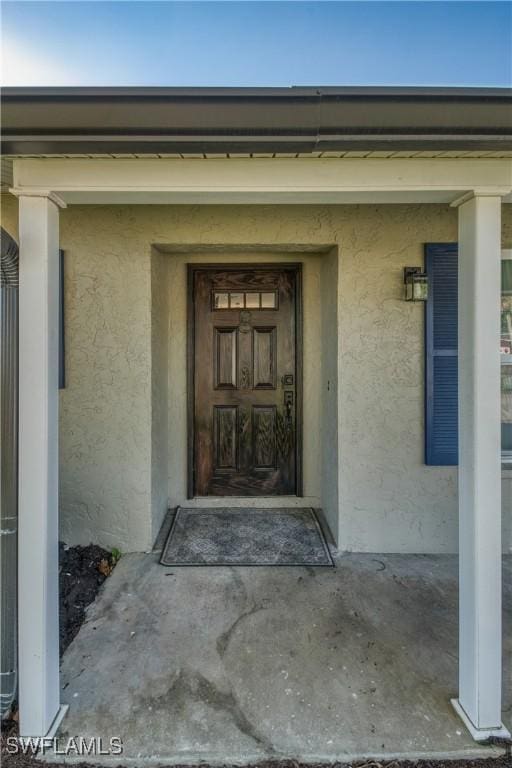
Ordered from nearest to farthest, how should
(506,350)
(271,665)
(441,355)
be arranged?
(271,665) < (441,355) < (506,350)

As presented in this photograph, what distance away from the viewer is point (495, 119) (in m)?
1.49

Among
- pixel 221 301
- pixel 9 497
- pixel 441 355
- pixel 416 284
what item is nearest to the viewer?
pixel 9 497

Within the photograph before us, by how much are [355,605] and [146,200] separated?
2.78 metres

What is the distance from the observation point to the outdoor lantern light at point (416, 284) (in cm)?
324

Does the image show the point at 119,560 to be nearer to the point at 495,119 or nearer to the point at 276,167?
the point at 276,167

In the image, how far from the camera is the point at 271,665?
2.18 metres

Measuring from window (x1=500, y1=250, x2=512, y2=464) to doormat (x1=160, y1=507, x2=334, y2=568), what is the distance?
1.85 metres

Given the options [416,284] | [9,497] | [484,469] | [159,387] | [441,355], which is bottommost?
[9,497]

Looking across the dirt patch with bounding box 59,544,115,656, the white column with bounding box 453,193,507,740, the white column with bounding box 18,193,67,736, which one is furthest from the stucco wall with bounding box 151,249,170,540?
the white column with bounding box 453,193,507,740

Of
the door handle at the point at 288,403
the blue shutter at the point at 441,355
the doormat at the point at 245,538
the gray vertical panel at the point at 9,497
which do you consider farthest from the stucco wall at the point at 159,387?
the blue shutter at the point at 441,355

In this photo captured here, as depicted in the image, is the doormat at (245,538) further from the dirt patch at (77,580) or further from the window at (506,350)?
the window at (506,350)

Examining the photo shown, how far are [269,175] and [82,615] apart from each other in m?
2.86

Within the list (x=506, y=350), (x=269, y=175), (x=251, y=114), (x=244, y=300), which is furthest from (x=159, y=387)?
(x=506, y=350)

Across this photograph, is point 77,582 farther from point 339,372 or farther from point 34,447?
point 339,372
